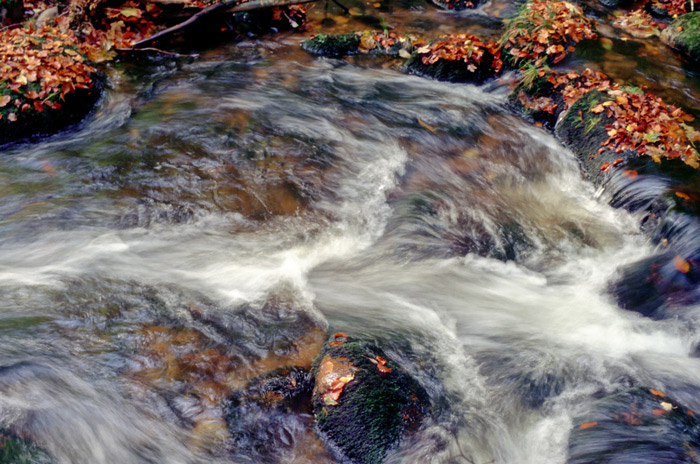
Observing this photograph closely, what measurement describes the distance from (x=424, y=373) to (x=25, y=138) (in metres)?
6.06

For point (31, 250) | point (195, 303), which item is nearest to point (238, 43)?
point (31, 250)

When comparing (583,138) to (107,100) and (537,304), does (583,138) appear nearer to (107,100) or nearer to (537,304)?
(537,304)

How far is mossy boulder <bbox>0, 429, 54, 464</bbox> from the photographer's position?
9.36 ft

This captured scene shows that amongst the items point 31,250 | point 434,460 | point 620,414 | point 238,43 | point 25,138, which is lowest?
point 434,460

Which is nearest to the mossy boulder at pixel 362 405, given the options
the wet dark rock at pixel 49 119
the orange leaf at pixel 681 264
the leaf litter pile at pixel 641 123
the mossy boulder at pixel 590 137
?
the orange leaf at pixel 681 264

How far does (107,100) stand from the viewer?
734 cm

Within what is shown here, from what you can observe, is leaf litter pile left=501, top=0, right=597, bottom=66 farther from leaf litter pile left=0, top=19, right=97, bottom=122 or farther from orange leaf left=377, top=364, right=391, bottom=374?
leaf litter pile left=0, top=19, right=97, bottom=122

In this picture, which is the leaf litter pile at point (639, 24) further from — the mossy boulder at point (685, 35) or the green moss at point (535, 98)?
the green moss at point (535, 98)

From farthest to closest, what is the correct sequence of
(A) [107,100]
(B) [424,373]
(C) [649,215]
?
(A) [107,100] < (C) [649,215] < (B) [424,373]

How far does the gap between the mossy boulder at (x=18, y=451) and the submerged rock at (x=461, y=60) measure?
7.42 meters

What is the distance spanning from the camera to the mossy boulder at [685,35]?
8102 mm

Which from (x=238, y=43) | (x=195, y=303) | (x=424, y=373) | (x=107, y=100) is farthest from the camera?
(x=238, y=43)

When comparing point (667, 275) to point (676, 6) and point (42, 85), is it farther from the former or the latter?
point (42, 85)

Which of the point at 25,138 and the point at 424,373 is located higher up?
the point at 25,138
